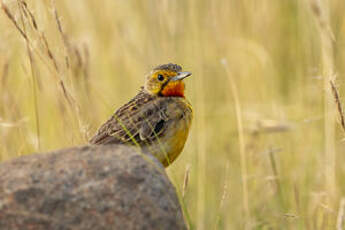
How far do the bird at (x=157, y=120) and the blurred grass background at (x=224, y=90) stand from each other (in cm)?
33

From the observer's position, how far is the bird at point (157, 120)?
4270 mm

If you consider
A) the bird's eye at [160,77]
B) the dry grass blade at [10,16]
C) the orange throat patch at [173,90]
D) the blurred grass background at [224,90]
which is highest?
the dry grass blade at [10,16]

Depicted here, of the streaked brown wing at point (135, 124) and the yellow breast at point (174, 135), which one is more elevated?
the streaked brown wing at point (135, 124)

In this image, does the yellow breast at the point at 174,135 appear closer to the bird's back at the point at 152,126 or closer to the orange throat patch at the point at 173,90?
the bird's back at the point at 152,126

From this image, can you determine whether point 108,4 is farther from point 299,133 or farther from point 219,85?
point 299,133

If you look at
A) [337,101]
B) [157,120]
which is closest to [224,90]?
[157,120]

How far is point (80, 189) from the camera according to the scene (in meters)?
2.91

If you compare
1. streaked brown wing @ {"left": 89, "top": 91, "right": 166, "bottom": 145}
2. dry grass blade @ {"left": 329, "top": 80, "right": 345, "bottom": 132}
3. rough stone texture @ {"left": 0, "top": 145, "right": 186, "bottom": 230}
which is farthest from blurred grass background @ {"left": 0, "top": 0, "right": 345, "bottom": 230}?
rough stone texture @ {"left": 0, "top": 145, "right": 186, "bottom": 230}

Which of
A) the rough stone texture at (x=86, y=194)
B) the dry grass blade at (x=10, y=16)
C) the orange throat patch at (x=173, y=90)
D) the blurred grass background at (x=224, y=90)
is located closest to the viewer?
the rough stone texture at (x=86, y=194)

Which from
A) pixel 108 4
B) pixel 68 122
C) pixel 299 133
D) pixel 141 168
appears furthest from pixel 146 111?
pixel 108 4

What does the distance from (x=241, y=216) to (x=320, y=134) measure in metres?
1.65

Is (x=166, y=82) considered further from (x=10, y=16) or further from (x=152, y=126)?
(x=10, y=16)

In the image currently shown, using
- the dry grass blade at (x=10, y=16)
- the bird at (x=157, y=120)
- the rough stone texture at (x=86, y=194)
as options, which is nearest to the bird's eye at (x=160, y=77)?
the bird at (x=157, y=120)

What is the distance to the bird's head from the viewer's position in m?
4.83
